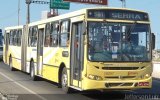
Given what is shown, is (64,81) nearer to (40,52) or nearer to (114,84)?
(114,84)

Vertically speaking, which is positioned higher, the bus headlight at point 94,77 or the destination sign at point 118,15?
the destination sign at point 118,15

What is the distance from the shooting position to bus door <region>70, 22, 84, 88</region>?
575 inches

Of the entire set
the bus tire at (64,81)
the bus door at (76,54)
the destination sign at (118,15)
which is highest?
the destination sign at (118,15)

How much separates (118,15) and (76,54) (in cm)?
195

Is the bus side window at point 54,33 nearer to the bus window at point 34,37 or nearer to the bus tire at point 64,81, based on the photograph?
the bus tire at point 64,81

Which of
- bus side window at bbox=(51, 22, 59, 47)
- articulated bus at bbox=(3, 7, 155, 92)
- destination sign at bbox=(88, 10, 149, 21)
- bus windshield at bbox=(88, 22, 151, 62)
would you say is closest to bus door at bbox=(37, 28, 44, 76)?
bus side window at bbox=(51, 22, 59, 47)

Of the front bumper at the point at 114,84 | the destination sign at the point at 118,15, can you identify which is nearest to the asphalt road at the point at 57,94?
the front bumper at the point at 114,84

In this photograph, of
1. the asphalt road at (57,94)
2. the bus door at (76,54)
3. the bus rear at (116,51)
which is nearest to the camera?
the bus rear at (116,51)

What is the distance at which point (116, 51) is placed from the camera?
1407 cm

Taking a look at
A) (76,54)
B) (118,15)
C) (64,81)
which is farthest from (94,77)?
(64,81)

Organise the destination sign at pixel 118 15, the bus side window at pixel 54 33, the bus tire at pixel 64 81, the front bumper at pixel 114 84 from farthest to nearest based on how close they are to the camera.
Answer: the bus side window at pixel 54 33 → the bus tire at pixel 64 81 → the destination sign at pixel 118 15 → the front bumper at pixel 114 84

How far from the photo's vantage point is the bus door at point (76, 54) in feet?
47.9

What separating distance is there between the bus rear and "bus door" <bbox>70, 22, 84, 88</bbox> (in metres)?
0.66

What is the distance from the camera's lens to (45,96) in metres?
15.5
